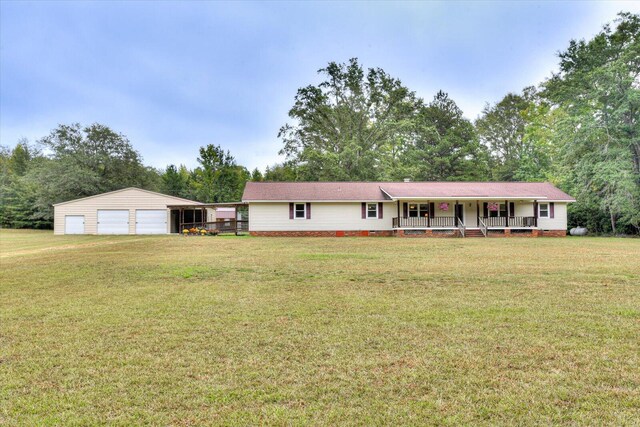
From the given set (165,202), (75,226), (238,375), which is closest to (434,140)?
(165,202)

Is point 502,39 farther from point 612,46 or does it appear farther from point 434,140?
point 434,140

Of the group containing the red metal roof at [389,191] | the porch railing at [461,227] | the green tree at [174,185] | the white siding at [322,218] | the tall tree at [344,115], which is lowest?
the porch railing at [461,227]

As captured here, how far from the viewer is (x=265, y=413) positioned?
8.30ft

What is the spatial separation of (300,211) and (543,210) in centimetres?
1672

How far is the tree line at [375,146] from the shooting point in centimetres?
2692

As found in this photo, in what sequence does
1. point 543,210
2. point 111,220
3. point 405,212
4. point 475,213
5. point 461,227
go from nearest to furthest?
point 461,227 < point 405,212 < point 475,213 < point 543,210 < point 111,220

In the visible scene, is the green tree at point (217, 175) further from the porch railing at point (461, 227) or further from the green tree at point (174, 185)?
the porch railing at point (461, 227)

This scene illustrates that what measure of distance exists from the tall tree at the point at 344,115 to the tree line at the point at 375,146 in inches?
4.0

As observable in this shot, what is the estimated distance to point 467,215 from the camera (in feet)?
81.4

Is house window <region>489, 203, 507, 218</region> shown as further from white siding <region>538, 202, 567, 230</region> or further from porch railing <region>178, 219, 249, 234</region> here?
porch railing <region>178, 219, 249, 234</region>

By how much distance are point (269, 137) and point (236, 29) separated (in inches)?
720

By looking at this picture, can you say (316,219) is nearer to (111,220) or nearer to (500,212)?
(500,212)

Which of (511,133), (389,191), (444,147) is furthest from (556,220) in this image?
(511,133)

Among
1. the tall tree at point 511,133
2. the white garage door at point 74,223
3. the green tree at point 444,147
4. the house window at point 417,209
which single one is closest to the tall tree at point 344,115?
the green tree at point 444,147
